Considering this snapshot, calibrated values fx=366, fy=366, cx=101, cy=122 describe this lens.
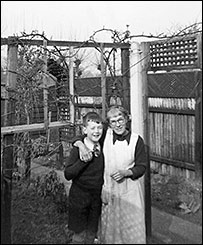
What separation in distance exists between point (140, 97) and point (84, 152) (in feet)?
3.04

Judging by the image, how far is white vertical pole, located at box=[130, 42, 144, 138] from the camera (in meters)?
2.96

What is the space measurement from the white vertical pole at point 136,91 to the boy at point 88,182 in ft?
2.27

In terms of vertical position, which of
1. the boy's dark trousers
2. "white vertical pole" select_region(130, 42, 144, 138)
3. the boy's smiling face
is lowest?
the boy's dark trousers

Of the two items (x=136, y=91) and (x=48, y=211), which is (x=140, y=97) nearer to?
(x=136, y=91)

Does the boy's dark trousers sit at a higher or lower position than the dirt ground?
higher

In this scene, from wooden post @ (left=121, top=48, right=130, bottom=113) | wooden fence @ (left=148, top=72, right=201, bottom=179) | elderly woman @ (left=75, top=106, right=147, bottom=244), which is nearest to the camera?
elderly woman @ (left=75, top=106, right=147, bottom=244)

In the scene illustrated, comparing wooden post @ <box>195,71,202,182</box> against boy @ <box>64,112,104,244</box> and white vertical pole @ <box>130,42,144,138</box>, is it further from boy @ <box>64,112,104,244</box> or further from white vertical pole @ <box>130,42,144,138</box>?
boy @ <box>64,112,104,244</box>

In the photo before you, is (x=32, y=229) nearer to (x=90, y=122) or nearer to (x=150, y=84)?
(x=90, y=122)

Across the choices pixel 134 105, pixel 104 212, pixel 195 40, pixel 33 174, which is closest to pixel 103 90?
pixel 134 105

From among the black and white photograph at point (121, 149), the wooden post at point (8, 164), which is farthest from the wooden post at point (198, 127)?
the wooden post at point (8, 164)

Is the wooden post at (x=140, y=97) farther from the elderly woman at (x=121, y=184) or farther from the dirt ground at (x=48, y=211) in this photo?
the elderly woman at (x=121, y=184)

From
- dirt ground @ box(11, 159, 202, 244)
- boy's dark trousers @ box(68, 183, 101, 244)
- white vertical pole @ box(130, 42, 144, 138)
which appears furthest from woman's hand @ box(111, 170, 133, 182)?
white vertical pole @ box(130, 42, 144, 138)

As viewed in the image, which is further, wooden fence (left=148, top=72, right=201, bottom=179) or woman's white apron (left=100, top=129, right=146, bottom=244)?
wooden fence (left=148, top=72, right=201, bottom=179)

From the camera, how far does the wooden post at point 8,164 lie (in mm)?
2532
